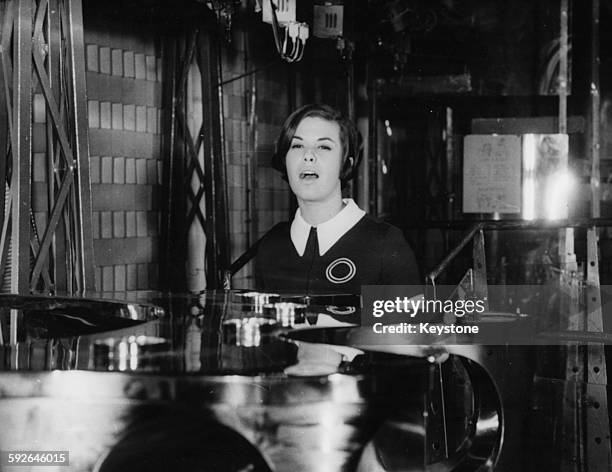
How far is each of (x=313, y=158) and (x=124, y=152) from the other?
1070 mm

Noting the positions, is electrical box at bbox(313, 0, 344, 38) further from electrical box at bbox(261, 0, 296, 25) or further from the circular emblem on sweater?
the circular emblem on sweater

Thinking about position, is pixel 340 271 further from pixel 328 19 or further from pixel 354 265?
pixel 328 19

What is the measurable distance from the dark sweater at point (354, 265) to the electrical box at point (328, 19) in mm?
1010

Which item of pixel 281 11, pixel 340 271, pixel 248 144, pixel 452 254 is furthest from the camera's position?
pixel 248 144

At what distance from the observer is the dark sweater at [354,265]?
2152 mm

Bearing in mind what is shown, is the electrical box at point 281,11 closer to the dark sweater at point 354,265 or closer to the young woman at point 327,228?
the young woman at point 327,228

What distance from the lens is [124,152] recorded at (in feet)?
9.87

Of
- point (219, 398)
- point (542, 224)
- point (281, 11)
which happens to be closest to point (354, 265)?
point (542, 224)

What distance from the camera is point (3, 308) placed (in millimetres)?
1882

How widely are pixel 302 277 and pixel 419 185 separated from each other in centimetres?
257

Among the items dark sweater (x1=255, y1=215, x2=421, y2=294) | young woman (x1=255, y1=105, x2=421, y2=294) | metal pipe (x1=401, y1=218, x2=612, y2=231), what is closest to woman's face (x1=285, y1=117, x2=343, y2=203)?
young woman (x1=255, y1=105, x2=421, y2=294)

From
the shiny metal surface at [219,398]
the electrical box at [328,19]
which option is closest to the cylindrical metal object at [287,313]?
the shiny metal surface at [219,398]

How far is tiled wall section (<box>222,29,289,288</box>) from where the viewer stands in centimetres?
320

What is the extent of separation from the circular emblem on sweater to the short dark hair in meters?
0.22
